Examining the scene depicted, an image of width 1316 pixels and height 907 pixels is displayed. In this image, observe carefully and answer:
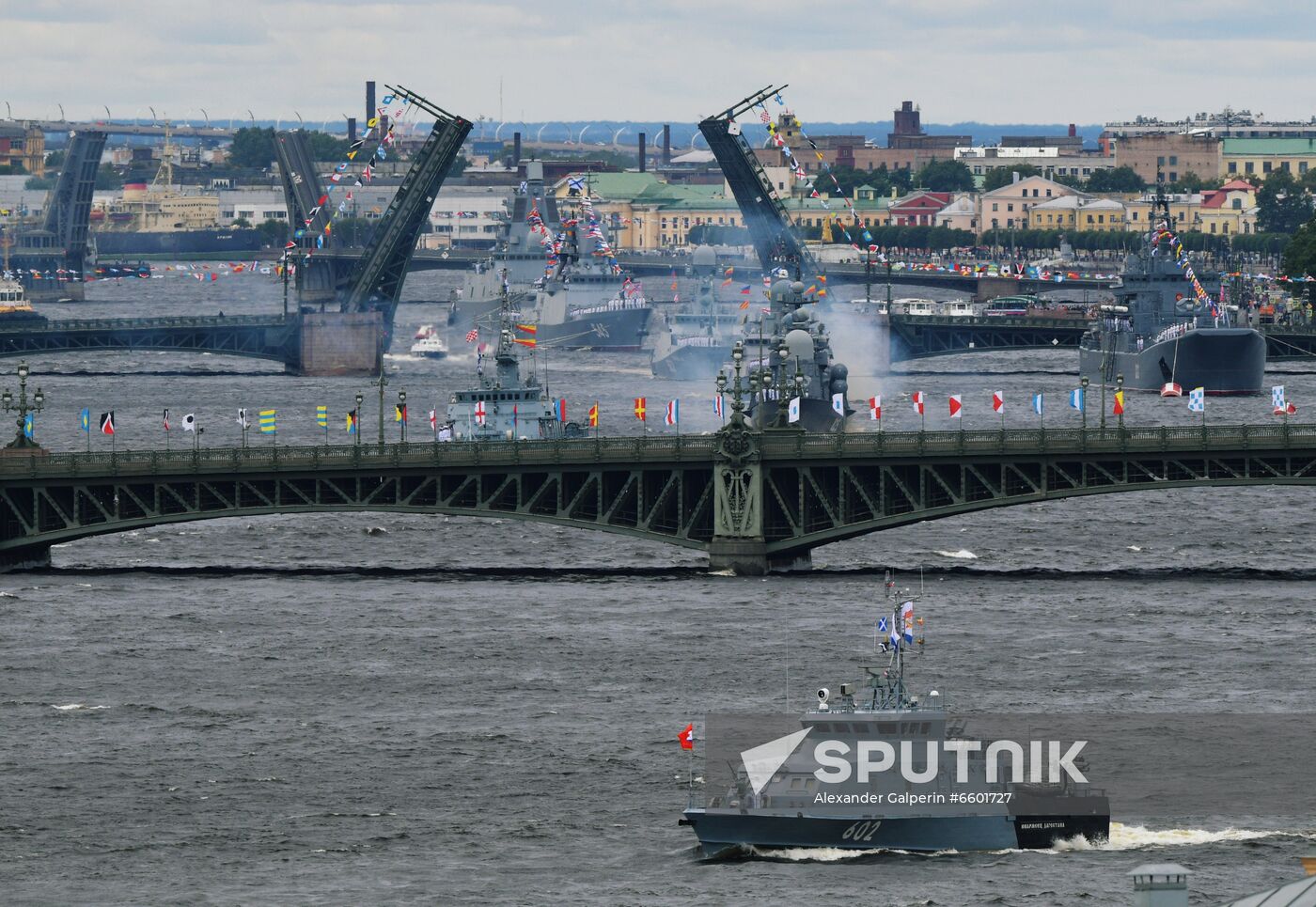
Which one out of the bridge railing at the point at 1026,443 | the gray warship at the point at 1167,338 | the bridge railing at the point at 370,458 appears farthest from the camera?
the gray warship at the point at 1167,338

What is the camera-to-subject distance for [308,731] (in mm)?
68000

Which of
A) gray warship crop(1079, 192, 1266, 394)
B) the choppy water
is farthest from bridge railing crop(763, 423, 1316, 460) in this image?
gray warship crop(1079, 192, 1266, 394)

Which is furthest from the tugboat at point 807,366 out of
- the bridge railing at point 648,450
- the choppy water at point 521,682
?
the bridge railing at point 648,450

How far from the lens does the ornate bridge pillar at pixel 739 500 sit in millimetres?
85438

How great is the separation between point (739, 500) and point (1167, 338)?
88.6 metres

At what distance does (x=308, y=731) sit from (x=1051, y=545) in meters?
37.8

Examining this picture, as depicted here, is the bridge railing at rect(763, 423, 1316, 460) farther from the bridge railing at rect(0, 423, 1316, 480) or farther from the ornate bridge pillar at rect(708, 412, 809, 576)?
the ornate bridge pillar at rect(708, 412, 809, 576)

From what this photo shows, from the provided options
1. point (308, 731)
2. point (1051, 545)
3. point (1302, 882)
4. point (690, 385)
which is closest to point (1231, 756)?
point (308, 731)

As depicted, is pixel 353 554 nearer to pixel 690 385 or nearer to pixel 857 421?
pixel 857 421

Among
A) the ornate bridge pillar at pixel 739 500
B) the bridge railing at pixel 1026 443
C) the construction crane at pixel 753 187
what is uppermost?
the construction crane at pixel 753 187

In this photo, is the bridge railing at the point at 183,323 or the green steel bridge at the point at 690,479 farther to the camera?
the bridge railing at the point at 183,323

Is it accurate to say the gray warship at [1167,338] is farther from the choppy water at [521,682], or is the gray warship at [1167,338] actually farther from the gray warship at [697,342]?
the choppy water at [521,682]

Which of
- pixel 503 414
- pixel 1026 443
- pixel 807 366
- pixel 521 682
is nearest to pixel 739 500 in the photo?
pixel 1026 443

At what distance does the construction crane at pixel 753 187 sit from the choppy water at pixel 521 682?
4302 centimetres
